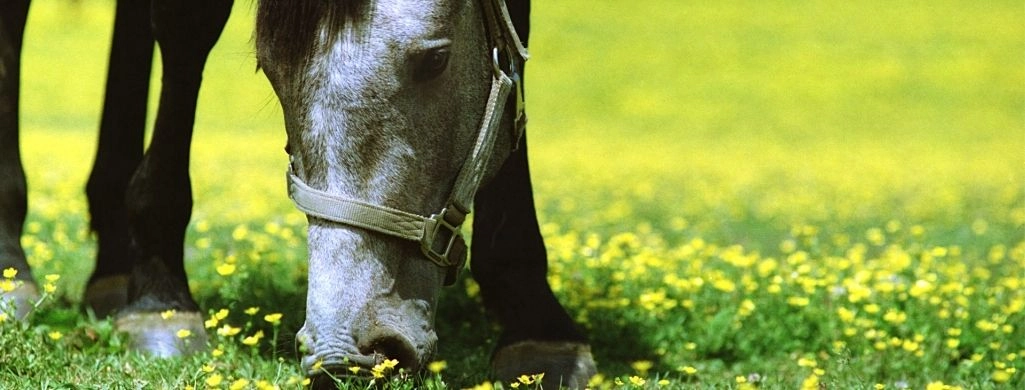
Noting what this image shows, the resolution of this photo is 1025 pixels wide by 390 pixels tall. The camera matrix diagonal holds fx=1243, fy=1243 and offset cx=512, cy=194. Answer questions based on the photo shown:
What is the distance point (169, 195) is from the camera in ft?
13.8

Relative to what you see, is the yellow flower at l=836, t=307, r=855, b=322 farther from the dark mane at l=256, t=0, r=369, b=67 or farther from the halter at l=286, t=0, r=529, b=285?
the dark mane at l=256, t=0, r=369, b=67

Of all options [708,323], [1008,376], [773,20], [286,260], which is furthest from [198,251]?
[773,20]

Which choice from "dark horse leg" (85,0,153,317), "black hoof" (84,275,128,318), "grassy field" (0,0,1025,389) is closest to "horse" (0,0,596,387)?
"grassy field" (0,0,1025,389)

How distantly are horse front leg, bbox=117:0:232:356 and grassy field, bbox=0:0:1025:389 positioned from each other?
0.50ft

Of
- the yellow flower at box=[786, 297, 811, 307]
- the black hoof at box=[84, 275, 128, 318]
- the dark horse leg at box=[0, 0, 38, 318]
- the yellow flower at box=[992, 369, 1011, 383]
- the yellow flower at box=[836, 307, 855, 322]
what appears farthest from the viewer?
the black hoof at box=[84, 275, 128, 318]

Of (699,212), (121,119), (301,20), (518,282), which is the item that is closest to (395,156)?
(301,20)

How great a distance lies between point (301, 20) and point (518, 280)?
134cm

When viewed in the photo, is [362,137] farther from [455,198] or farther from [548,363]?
[548,363]

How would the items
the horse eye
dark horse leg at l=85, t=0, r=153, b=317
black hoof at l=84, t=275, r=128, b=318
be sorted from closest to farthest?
1. the horse eye
2. black hoof at l=84, t=275, r=128, b=318
3. dark horse leg at l=85, t=0, r=153, b=317

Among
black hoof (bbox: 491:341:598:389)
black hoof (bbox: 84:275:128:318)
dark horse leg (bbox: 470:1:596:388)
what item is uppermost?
dark horse leg (bbox: 470:1:596:388)

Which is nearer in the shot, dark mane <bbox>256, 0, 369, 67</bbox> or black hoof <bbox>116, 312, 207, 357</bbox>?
dark mane <bbox>256, 0, 369, 67</bbox>

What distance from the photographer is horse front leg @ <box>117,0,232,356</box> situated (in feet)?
13.0

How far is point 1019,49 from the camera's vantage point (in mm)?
32375

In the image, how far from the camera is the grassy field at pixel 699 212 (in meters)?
4.18
